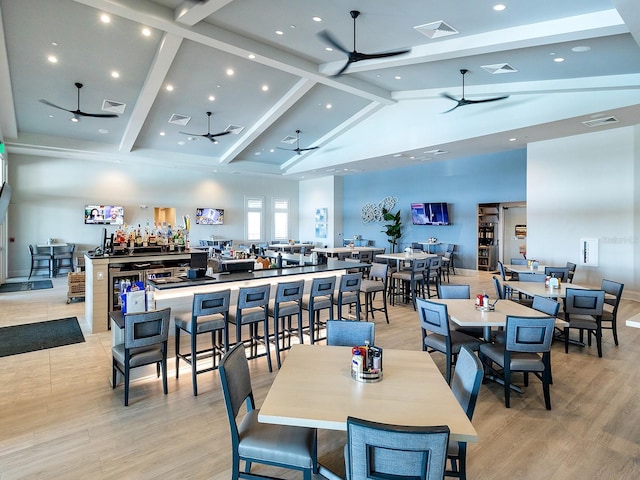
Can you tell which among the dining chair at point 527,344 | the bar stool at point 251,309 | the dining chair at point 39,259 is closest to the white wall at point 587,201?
the dining chair at point 527,344

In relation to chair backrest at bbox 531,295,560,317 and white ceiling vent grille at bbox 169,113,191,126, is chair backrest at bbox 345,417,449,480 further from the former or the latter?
white ceiling vent grille at bbox 169,113,191,126

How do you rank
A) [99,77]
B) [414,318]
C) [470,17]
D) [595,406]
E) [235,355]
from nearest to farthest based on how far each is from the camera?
[235,355] → [595,406] → [470,17] → [414,318] → [99,77]

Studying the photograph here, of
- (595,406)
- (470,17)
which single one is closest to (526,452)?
(595,406)

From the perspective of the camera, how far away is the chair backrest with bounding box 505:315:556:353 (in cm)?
303

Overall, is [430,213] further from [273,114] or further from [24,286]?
[24,286]

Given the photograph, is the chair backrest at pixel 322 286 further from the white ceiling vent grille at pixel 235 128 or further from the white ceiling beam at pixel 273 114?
the white ceiling vent grille at pixel 235 128

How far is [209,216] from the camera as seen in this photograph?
1343cm

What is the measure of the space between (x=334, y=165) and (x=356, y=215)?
2898 mm

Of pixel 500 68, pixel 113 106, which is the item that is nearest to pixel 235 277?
pixel 500 68

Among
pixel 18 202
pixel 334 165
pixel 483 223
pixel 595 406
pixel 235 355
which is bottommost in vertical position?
pixel 595 406

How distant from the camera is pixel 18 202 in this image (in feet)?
33.4

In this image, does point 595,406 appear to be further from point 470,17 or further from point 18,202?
point 18,202

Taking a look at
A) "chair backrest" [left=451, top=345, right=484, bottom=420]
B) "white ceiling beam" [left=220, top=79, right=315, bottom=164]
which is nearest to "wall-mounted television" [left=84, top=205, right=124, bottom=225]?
"white ceiling beam" [left=220, top=79, right=315, bottom=164]

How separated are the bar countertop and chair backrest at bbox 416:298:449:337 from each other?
185 centimetres
